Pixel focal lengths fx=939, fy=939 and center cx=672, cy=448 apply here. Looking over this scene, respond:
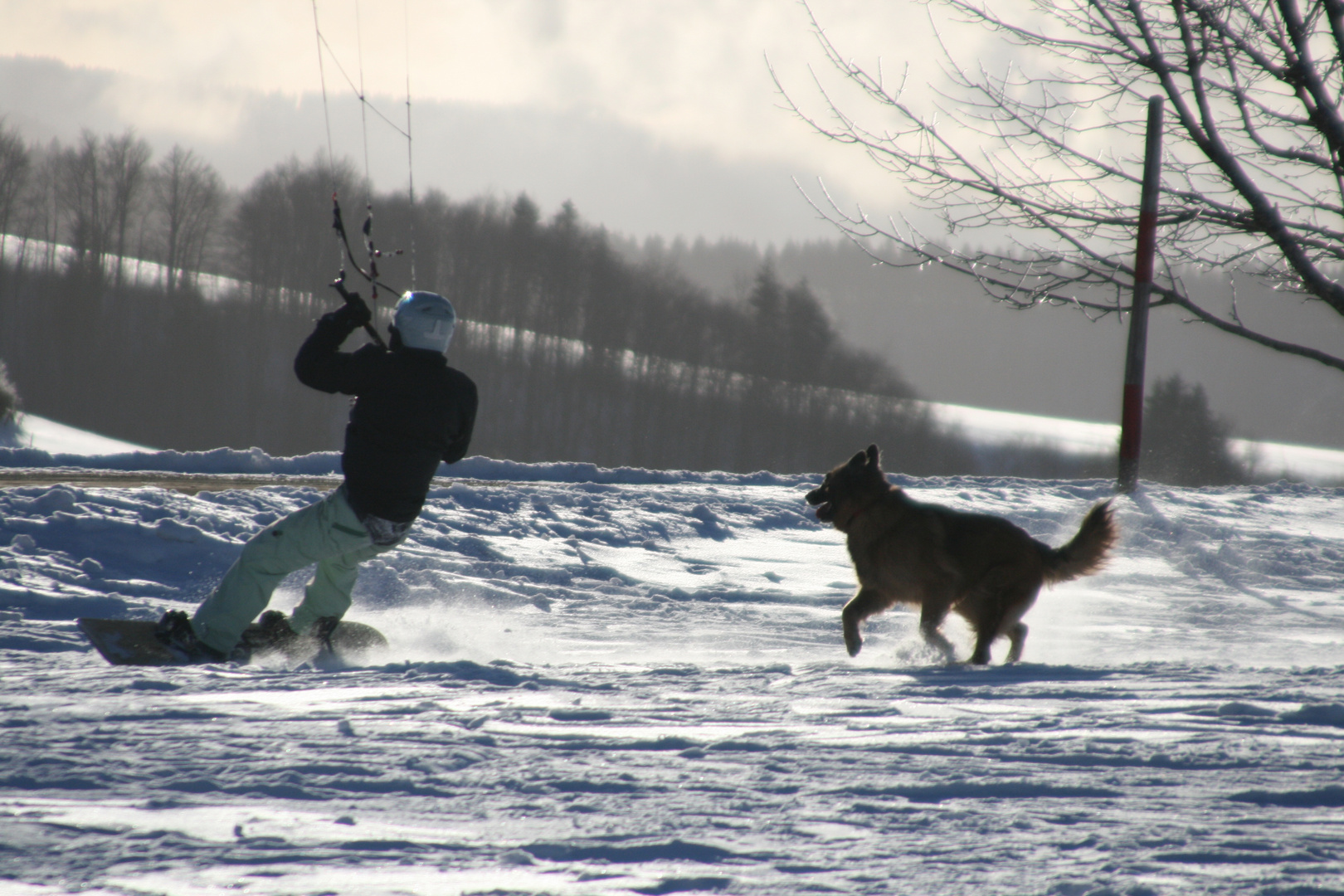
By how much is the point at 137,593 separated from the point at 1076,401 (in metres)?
109

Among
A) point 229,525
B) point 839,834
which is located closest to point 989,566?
point 839,834

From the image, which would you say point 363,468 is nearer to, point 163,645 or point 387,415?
point 387,415

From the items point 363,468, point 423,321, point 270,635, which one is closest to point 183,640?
point 270,635

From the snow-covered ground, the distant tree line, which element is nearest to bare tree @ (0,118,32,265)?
the distant tree line

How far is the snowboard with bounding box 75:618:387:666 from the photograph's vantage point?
Result: 4.10m

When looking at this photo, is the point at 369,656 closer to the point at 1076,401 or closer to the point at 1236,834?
the point at 1236,834

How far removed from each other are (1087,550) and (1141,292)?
4.34 meters

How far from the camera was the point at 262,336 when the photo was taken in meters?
52.2

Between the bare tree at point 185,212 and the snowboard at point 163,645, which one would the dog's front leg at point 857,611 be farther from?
the bare tree at point 185,212

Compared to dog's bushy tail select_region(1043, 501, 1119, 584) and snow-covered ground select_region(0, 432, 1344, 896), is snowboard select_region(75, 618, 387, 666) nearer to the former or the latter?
snow-covered ground select_region(0, 432, 1344, 896)

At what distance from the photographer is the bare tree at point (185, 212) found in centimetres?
5469

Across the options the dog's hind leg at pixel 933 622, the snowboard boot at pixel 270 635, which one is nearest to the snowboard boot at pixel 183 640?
the snowboard boot at pixel 270 635

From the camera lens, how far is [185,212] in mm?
55469

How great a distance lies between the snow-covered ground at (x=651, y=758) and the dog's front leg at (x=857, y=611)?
17 centimetres
